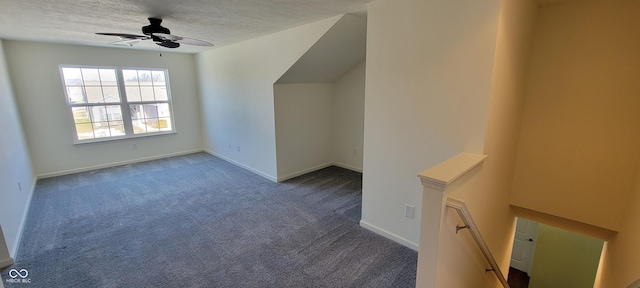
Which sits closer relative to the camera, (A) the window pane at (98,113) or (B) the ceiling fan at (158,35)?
(B) the ceiling fan at (158,35)

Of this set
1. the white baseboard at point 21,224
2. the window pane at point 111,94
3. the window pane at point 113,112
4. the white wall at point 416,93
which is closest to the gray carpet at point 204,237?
the white baseboard at point 21,224

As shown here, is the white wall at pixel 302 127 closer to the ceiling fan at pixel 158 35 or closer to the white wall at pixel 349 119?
the white wall at pixel 349 119

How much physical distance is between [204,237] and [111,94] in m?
4.22

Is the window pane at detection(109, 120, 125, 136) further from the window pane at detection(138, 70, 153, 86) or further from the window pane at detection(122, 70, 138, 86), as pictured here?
the window pane at detection(138, 70, 153, 86)

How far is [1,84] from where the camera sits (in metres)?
3.51

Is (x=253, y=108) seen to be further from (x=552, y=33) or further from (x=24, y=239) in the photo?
(x=552, y=33)

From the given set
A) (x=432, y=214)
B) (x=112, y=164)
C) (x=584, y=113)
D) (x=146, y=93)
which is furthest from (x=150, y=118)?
(x=584, y=113)

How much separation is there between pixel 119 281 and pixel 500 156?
3.62 m

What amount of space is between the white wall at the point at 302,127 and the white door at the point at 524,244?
3.98 m

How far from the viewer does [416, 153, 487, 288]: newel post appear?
1.60m

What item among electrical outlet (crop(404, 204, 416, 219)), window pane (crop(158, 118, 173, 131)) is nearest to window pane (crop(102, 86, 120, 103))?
window pane (crop(158, 118, 173, 131))

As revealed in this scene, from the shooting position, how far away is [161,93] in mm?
5945

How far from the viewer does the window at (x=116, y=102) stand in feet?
16.4

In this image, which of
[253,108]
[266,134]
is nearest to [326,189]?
[266,134]
